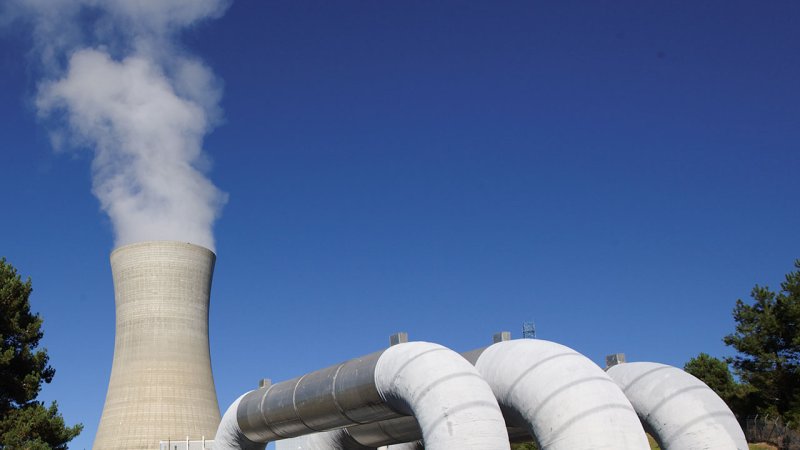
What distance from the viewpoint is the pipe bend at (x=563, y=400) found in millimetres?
7148

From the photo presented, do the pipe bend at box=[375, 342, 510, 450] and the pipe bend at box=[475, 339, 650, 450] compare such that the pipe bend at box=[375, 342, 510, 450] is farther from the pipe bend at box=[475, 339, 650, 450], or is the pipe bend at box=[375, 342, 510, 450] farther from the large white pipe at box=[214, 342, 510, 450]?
the pipe bend at box=[475, 339, 650, 450]

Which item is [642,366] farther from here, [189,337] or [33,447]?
[189,337]

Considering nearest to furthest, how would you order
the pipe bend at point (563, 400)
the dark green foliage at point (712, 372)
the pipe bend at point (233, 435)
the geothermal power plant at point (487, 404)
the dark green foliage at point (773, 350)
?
the pipe bend at point (563, 400) < the geothermal power plant at point (487, 404) < the pipe bend at point (233, 435) < the dark green foliage at point (773, 350) < the dark green foliage at point (712, 372)

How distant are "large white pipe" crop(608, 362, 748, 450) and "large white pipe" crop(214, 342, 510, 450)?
8.17ft

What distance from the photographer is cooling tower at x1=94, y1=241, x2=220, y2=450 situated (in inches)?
1053

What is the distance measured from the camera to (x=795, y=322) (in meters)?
24.1

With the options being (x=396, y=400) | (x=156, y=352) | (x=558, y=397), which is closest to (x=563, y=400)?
(x=558, y=397)

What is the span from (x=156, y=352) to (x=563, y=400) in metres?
21.8

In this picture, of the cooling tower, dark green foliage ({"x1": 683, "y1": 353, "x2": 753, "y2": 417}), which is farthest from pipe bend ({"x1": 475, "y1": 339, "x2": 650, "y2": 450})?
dark green foliage ({"x1": 683, "y1": 353, "x2": 753, "y2": 417})

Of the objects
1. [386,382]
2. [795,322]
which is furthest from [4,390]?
[795,322]

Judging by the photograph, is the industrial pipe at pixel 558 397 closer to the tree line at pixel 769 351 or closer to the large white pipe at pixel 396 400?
the large white pipe at pixel 396 400

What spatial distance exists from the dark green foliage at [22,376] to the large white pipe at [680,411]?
46.5ft

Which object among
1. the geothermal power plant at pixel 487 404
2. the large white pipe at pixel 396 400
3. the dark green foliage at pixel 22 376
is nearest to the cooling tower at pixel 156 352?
the dark green foliage at pixel 22 376

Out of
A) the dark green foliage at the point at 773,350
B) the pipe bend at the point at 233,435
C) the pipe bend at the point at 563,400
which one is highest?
the dark green foliage at the point at 773,350
